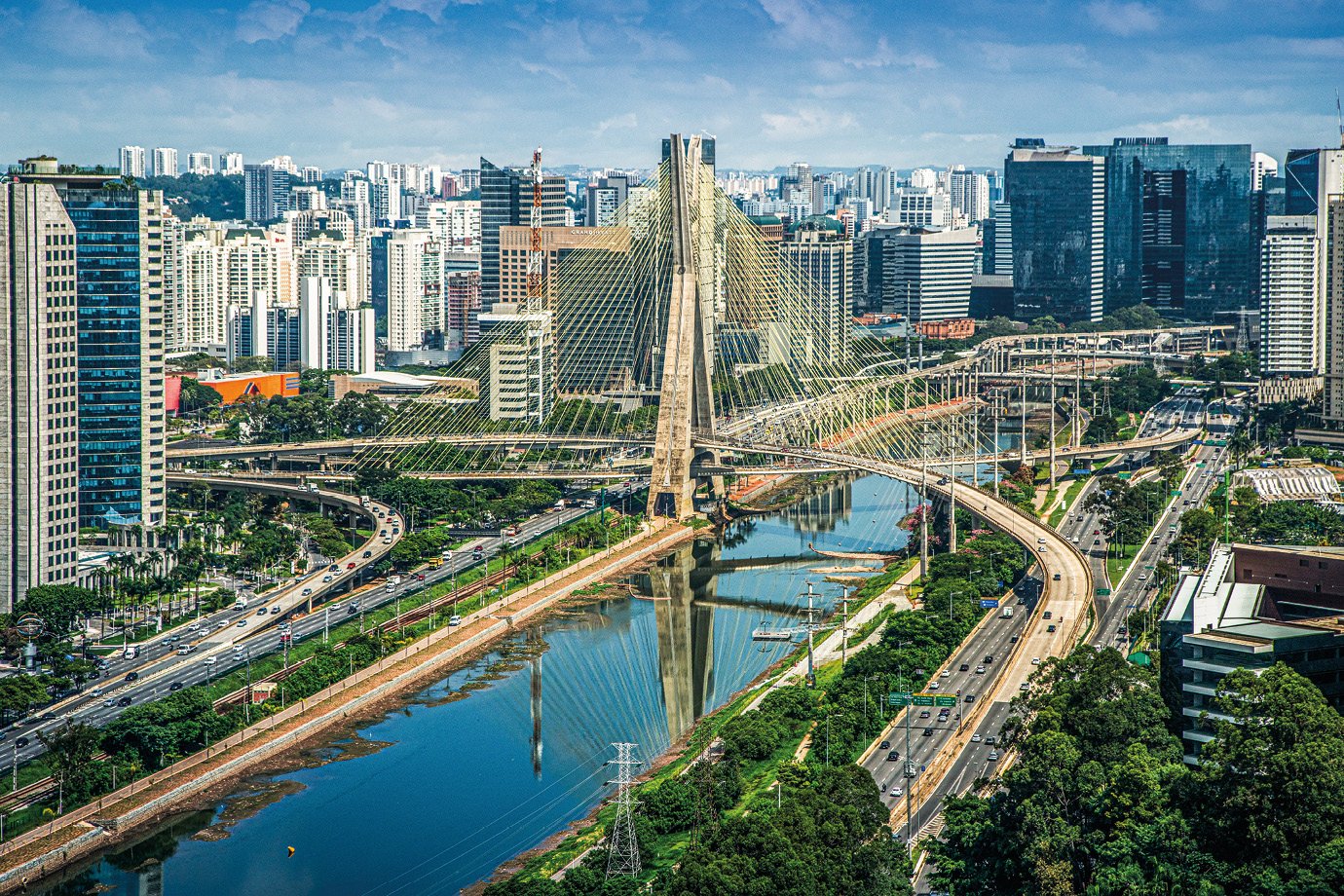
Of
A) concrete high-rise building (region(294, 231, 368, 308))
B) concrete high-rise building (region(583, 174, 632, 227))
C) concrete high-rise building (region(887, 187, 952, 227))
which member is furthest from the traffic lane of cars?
concrete high-rise building (region(887, 187, 952, 227))

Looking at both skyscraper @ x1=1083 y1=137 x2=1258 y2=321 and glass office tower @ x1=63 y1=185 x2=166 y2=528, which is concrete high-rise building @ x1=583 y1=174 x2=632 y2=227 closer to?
skyscraper @ x1=1083 y1=137 x2=1258 y2=321

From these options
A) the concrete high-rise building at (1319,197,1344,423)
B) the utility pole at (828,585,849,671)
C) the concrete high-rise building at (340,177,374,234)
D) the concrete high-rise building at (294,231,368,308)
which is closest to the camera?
the utility pole at (828,585,849,671)

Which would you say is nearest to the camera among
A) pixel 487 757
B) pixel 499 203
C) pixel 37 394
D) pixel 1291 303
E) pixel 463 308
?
pixel 487 757

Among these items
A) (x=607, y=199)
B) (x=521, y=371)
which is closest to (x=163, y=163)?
(x=607, y=199)

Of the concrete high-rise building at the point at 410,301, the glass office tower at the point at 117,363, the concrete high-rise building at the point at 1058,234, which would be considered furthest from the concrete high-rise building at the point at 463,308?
the glass office tower at the point at 117,363

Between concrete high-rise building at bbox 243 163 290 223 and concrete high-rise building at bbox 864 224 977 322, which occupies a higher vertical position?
concrete high-rise building at bbox 243 163 290 223

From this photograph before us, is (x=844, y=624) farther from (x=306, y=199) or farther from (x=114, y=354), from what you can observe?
(x=306, y=199)
